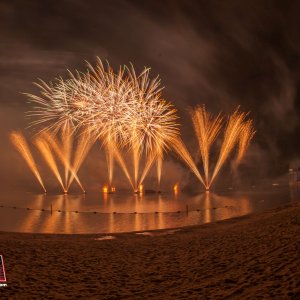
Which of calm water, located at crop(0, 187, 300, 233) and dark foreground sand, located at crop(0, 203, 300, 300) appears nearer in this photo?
dark foreground sand, located at crop(0, 203, 300, 300)

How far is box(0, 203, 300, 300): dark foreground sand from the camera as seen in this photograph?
8102 millimetres

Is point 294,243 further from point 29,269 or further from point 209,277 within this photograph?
point 29,269

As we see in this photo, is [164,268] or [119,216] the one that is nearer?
[164,268]

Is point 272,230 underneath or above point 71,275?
above

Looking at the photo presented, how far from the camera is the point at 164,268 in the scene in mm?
10680

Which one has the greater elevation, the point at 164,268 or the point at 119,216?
the point at 119,216

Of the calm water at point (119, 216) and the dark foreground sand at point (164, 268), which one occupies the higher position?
the calm water at point (119, 216)

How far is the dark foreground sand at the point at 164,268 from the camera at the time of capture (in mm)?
8102

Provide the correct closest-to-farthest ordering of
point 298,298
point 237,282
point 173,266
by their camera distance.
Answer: point 298,298
point 237,282
point 173,266

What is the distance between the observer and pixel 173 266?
10852mm

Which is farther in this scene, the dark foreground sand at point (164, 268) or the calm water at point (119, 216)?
the calm water at point (119, 216)

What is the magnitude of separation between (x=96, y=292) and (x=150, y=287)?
144 centimetres

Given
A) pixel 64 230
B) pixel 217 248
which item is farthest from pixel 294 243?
pixel 64 230

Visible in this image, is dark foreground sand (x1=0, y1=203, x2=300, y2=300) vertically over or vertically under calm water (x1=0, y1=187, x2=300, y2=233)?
under
